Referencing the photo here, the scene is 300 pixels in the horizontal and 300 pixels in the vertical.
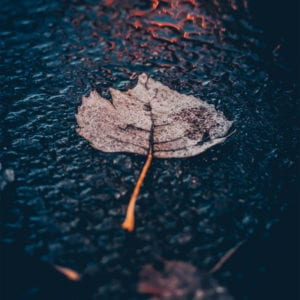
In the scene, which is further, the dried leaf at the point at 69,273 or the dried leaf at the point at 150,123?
the dried leaf at the point at 150,123

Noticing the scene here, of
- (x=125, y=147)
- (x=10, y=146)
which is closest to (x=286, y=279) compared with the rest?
(x=125, y=147)

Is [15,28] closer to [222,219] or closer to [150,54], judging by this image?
[150,54]

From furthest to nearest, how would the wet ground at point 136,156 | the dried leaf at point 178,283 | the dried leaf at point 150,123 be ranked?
the dried leaf at point 150,123 → the wet ground at point 136,156 → the dried leaf at point 178,283

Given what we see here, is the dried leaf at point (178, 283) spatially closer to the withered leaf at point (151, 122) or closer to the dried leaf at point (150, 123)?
the dried leaf at point (150, 123)

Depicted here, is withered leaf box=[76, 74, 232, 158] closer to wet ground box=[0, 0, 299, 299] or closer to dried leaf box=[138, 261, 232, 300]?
wet ground box=[0, 0, 299, 299]

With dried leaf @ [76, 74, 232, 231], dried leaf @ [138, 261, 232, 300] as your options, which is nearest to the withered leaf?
dried leaf @ [76, 74, 232, 231]

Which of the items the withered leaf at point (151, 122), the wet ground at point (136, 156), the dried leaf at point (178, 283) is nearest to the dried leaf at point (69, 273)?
the wet ground at point (136, 156)
